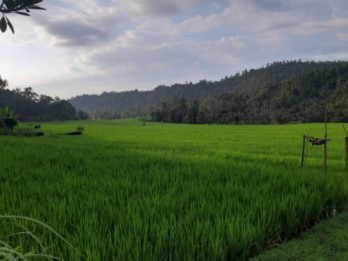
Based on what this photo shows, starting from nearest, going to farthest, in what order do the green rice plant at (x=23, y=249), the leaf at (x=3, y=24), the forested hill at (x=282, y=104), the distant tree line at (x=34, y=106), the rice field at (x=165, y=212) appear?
the green rice plant at (x=23, y=249) → the rice field at (x=165, y=212) → the leaf at (x=3, y=24) → the forested hill at (x=282, y=104) → the distant tree line at (x=34, y=106)

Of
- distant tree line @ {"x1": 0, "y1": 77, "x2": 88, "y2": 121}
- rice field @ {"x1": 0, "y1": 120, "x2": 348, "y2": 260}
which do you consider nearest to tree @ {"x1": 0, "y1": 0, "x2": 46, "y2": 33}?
rice field @ {"x1": 0, "y1": 120, "x2": 348, "y2": 260}

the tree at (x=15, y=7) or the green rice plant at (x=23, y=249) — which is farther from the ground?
the tree at (x=15, y=7)

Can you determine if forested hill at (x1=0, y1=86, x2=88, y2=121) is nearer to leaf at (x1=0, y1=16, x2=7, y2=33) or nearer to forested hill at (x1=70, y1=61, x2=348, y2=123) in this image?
forested hill at (x1=70, y1=61, x2=348, y2=123)

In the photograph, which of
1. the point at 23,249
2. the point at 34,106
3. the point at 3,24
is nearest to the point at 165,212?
the point at 23,249

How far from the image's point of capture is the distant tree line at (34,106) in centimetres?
9212

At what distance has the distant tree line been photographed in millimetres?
92125

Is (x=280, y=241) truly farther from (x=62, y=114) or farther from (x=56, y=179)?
(x=62, y=114)

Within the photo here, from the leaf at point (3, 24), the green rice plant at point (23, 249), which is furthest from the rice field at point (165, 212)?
the leaf at point (3, 24)

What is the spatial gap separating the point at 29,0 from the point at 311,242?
4159 mm

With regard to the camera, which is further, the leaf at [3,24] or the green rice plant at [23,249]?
the leaf at [3,24]

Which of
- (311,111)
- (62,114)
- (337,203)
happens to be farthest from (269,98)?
(337,203)

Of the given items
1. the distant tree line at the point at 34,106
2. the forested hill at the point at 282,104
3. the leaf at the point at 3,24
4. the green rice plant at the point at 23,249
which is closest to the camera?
the green rice plant at the point at 23,249

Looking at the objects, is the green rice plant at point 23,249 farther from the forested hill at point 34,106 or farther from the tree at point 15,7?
the forested hill at point 34,106

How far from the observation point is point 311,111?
74.6 meters
